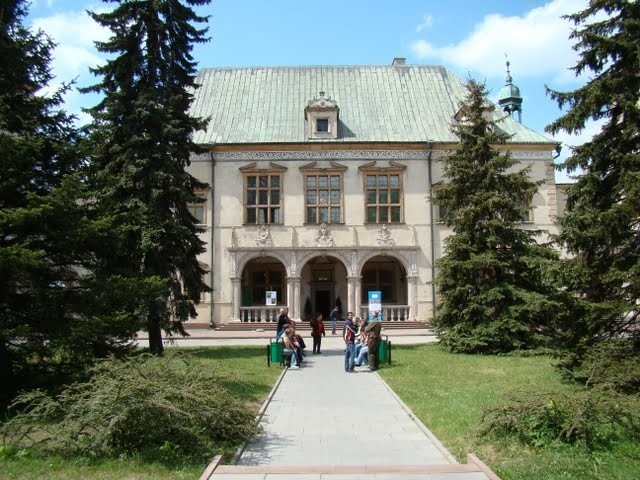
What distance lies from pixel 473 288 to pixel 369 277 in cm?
1664

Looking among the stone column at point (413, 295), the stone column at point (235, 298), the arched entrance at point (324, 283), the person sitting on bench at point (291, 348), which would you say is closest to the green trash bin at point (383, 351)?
the person sitting on bench at point (291, 348)

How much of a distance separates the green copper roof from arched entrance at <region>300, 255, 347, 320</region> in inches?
315

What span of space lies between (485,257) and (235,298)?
17.3m

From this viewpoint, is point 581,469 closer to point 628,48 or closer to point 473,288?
point 628,48

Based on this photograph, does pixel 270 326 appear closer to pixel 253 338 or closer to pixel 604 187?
pixel 253 338

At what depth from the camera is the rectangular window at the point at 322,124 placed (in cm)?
3538

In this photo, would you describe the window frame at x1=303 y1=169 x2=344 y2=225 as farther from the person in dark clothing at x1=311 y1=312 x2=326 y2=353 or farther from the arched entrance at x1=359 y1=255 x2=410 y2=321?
the person in dark clothing at x1=311 y1=312 x2=326 y2=353

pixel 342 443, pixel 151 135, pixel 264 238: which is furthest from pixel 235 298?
pixel 342 443

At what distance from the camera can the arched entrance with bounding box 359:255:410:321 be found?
36844mm

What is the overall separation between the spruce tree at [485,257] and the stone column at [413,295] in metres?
11.7

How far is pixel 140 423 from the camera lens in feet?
24.6

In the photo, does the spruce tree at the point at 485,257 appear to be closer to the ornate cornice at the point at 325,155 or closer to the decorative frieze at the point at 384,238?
the decorative frieze at the point at 384,238

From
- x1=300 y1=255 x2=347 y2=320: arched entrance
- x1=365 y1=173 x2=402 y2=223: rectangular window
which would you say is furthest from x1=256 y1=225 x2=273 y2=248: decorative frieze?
x1=365 y1=173 x2=402 y2=223: rectangular window

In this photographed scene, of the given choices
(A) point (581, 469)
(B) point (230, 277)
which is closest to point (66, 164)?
(A) point (581, 469)
